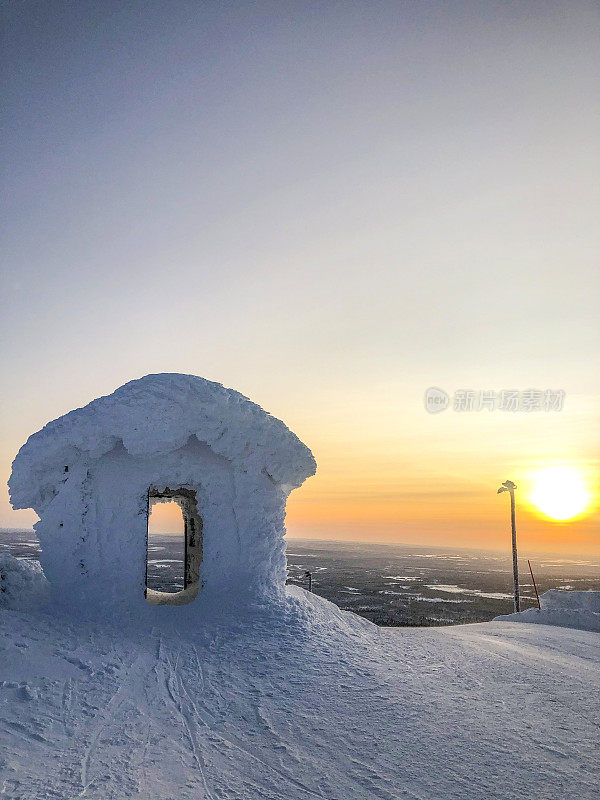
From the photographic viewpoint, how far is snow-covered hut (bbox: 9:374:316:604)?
11.0 meters

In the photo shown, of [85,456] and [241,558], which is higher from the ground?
[85,456]

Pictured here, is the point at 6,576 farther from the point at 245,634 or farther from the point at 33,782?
the point at 33,782

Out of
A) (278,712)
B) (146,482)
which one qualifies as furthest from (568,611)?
(146,482)

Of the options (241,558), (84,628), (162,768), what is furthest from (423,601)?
(162,768)

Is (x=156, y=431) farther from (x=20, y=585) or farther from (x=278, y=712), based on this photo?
(x=278, y=712)

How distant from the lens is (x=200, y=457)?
12.0m

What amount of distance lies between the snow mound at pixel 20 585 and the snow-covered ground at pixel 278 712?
2.13 feet

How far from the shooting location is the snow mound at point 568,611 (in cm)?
1521

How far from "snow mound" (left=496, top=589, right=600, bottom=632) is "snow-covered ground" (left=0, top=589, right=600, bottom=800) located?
510cm

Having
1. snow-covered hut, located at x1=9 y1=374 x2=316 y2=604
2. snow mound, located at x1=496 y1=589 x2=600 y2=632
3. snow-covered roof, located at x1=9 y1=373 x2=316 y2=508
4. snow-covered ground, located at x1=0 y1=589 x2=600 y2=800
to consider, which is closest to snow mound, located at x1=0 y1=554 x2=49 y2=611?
snow-covered hut, located at x1=9 y1=374 x2=316 y2=604

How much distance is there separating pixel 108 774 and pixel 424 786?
349cm

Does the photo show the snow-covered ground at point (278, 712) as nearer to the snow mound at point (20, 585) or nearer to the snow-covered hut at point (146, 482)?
the snow mound at point (20, 585)

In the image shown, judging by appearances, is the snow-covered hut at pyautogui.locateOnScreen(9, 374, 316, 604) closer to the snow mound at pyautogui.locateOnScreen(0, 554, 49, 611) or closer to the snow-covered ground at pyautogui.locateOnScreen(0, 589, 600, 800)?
the snow mound at pyautogui.locateOnScreen(0, 554, 49, 611)

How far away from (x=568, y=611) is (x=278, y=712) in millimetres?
12495
